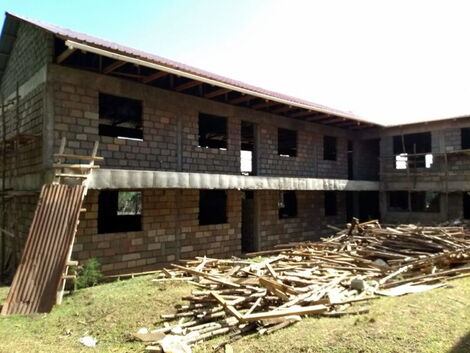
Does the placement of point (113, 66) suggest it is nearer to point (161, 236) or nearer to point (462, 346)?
point (161, 236)

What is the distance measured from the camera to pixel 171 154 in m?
11.2

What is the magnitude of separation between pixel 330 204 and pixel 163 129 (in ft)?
33.1

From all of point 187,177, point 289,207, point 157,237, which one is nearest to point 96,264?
point 157,237

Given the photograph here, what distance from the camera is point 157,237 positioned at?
10.9m

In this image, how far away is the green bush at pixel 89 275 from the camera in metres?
8.80

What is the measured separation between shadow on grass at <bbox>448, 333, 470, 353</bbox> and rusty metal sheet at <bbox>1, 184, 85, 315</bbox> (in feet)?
23.1

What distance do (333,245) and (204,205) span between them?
4988mm

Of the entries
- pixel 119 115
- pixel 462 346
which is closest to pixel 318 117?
pixel 119 115

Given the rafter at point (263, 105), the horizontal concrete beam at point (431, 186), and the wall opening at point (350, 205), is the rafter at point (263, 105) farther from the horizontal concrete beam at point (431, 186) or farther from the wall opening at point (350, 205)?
the horizontal concrete beam at point (431, 186)

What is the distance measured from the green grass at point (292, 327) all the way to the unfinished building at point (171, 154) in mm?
2659

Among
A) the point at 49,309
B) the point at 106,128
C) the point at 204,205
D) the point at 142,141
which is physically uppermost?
the point at 106,128

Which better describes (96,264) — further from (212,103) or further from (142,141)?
(212,103)

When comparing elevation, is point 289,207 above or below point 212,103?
below

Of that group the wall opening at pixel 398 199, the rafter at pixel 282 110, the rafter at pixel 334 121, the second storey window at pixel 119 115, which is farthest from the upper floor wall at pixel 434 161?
the second storey window at pixel 119 115
